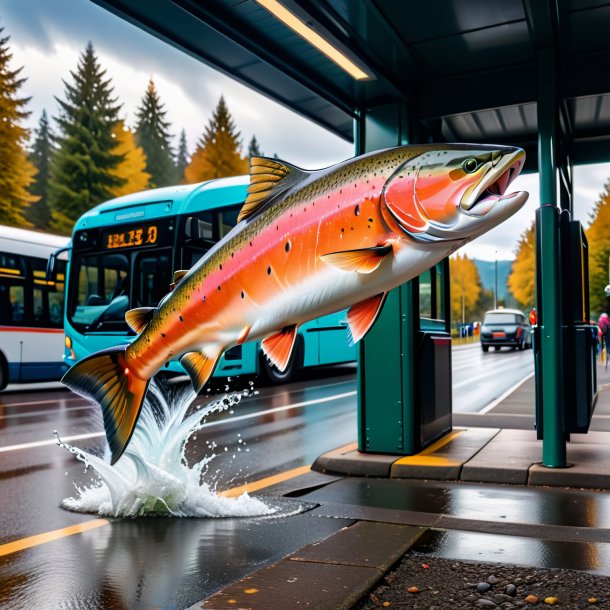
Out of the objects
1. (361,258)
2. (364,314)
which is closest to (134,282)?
(364,314)

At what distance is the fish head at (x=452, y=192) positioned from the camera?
1.41 m

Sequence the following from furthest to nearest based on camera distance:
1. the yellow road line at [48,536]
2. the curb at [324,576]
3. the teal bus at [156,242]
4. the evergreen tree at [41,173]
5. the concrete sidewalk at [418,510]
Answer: the evergreen tree at [41,173] < the yellow road line at [48,536] < the concrete sidewalk at [418,510] < the curb at [324,576] < the teal bus at [156,242]

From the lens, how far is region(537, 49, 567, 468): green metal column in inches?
273

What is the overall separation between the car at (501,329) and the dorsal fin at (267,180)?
133 feet

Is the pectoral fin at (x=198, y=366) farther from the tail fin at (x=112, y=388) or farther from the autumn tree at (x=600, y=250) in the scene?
the autumn tree at (x=600, y=250)

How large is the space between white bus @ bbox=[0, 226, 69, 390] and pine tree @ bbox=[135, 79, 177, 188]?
186 ft

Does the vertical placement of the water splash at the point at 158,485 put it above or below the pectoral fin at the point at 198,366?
below

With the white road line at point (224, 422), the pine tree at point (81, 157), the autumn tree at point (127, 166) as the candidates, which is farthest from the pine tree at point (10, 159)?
the white road line at point (224, 422)

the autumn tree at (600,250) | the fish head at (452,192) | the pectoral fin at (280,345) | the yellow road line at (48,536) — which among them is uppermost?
the autumn tree at (600,250)

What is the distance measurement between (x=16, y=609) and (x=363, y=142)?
5342mm

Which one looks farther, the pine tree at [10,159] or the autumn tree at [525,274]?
the autumn tree at [525,274]

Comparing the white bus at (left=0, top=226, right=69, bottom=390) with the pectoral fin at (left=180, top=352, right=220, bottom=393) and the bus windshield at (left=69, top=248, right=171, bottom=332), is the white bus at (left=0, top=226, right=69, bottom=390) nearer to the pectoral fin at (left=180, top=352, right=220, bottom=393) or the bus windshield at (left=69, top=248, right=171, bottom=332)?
the bus windshield at (left=69, top=248, right=171, bottom=332)

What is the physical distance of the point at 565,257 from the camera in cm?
741

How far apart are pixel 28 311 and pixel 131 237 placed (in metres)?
15.1
